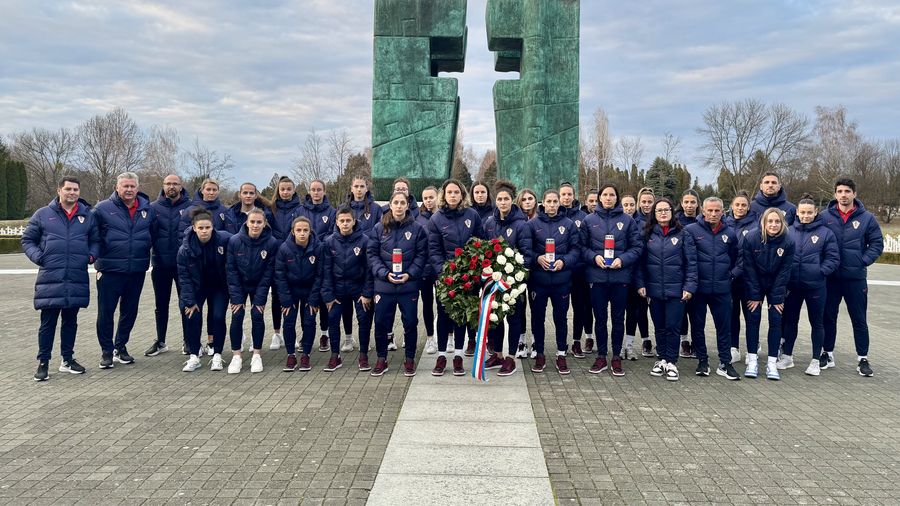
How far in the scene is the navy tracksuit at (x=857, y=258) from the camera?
6234mm

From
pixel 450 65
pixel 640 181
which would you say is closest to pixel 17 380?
pixel 450 65

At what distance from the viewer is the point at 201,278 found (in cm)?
613

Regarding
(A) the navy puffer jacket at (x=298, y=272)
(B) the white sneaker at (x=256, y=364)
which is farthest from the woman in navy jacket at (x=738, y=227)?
(B) the white sneaker at (x=256, y=364)

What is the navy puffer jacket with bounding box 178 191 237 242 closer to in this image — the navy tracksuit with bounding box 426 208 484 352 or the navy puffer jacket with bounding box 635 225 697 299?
the navy tracksuit with bounding box 426 208 484 352

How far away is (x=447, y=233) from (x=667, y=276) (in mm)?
2302

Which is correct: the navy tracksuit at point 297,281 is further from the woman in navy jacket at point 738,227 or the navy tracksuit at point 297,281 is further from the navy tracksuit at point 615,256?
the woman in navy jacket at point 738,227

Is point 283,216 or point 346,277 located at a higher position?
point 283,216

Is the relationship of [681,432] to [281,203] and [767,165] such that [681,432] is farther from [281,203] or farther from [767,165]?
[767,165]

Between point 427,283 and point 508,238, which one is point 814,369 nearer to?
point 508,238

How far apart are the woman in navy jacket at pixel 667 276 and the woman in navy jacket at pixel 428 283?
7.37 ft

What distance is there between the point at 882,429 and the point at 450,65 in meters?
11.7

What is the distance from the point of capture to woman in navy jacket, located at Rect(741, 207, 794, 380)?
5.92 metres

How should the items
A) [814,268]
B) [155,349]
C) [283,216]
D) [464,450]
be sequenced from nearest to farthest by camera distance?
[464,450], [814,268], [155,349], [283,216]

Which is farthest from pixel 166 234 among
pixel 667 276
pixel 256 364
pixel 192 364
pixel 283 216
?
pixel 667 276
